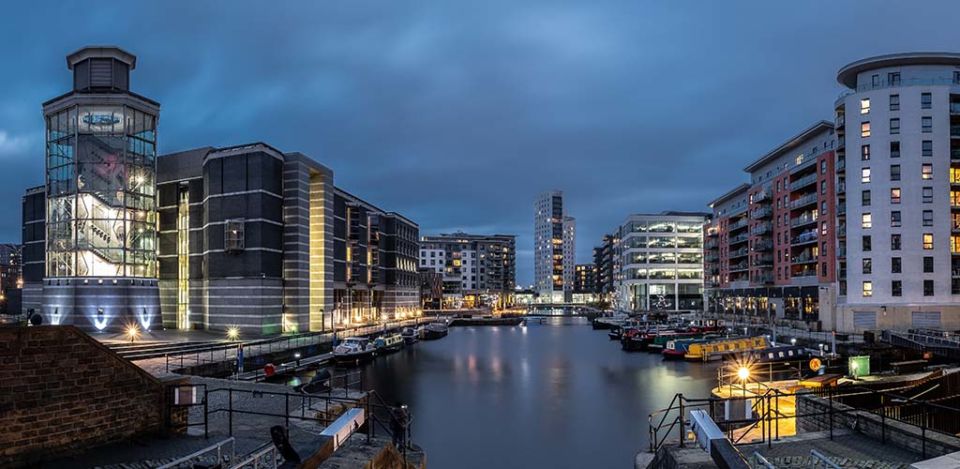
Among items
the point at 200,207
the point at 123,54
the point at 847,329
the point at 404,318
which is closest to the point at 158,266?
the point at 200,207

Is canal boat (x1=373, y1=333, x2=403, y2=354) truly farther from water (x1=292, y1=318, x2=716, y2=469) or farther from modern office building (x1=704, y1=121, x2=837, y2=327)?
modern office building (x1=704, y1=121, x2=837, y2=327)

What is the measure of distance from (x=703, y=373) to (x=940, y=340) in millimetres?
20038

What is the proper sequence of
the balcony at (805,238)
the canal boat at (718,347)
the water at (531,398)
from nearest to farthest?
the water at (531,398), the canal boat at (718,347), the balcony at (805,238)

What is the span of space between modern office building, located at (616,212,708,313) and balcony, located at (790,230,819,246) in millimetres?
66328

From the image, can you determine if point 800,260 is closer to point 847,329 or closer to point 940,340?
point 847,329

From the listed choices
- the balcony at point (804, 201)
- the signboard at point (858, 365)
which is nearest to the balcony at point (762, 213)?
the balcony at point (804, 201)

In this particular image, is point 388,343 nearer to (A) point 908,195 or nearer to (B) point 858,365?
(B) point 858,365

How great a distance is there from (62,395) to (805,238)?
84.1 metres

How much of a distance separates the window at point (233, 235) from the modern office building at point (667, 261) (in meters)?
109

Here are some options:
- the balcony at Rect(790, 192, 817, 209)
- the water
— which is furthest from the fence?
the balcony at Rect(790, 192, 817, 209)

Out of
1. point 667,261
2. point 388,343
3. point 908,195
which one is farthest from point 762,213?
point 388,343

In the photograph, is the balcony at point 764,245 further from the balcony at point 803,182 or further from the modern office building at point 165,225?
the modern office building at point 165,225

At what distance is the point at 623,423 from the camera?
116ft

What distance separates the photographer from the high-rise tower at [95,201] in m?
56.5
